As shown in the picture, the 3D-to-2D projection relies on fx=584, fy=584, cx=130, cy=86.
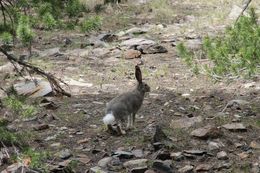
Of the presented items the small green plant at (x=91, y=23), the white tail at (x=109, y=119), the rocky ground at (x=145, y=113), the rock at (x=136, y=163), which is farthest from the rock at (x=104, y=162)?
the small green plant at (x=91, y=23)

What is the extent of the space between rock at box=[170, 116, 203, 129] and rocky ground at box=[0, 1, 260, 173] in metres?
0.02

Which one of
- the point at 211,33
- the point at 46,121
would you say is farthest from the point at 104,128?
the point at 211,33

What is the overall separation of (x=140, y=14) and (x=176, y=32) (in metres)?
2.90

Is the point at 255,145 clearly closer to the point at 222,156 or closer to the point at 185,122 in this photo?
the point at 222,156

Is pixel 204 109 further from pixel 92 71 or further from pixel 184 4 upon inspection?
pixel 184 4

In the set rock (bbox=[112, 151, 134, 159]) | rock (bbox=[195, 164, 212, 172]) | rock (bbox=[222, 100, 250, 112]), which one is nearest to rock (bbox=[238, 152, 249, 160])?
rock (bbox=[195, 164, 212, 172])

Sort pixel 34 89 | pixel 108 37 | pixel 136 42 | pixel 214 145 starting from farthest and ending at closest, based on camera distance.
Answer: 1. pixel 108 37
2. pixel 136 42
3. pixel 34 89
4. pixel 214 145

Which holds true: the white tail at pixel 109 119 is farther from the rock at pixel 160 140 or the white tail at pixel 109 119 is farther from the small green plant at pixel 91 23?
the small green plant at pixel 91 23

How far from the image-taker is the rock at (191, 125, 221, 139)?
826cm

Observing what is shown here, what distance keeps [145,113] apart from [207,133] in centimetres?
169

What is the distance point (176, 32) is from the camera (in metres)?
15.8

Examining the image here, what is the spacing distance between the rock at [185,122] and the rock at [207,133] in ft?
1.54

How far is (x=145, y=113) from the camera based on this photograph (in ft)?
32.0

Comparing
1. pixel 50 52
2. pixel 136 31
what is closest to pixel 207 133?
pixel 50 52
